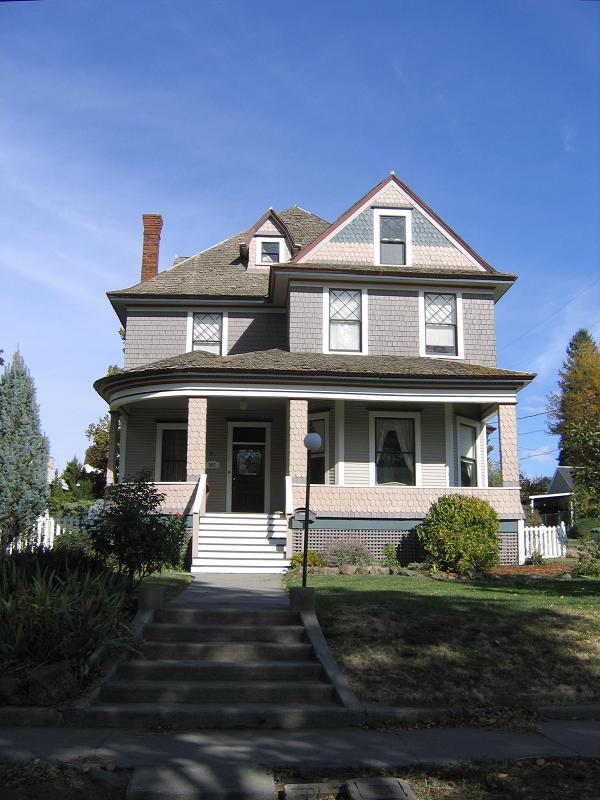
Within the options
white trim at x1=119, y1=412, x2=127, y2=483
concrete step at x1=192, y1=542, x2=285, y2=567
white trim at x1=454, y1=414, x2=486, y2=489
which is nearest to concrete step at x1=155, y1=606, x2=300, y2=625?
concrete step at x1=192, y1=542, x2=285, y2=567

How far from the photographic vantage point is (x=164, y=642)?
8328mm

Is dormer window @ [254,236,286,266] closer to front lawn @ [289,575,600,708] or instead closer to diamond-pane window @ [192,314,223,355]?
diamond-pane window @ [192,314,223,355]

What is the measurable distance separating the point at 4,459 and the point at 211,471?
5.35 metres

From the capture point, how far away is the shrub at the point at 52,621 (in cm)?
709

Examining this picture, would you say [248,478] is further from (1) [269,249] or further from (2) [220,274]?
(1) [269,249]

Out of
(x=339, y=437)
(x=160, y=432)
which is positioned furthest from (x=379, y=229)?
(x=160, y=432)

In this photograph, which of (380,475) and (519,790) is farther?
(380,475)

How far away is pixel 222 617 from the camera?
29.5 feet

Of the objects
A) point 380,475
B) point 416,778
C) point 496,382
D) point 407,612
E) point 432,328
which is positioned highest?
point 432,328

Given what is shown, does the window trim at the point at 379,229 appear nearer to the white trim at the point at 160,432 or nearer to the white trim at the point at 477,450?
the white trim at the point at 477,450

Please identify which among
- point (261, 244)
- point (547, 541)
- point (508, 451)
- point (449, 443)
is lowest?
point (547, 541)

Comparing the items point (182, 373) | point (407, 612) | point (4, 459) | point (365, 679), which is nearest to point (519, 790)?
point (365, 679)

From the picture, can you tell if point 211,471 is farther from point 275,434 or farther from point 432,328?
point 432,328

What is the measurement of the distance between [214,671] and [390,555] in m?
10.2
